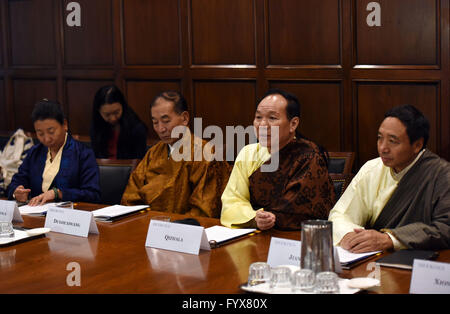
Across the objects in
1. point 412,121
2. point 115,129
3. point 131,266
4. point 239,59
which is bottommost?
point 131,266

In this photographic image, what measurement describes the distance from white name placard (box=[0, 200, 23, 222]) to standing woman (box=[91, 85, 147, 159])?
5.35 ft

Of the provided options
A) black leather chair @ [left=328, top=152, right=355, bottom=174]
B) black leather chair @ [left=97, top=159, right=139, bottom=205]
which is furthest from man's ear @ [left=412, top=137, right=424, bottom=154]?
black leather chair @ [left=97, top=159, right=139, bottom=205]

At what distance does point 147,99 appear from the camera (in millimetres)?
5262

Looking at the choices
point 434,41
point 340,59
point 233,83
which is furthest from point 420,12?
point 233,83

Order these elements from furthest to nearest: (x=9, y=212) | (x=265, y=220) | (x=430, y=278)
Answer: (x=9, y=212) < (x=265, y=220) < (x=430, y=278)

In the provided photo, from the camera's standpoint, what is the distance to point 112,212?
10.4 feet

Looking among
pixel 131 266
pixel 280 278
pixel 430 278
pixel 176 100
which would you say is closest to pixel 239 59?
pixel 176 100

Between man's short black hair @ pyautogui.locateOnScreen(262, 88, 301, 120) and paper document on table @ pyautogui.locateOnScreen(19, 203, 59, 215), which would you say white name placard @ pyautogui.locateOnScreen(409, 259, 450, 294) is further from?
paper document on table @ pyautogui.locateOnScreen(19, 203, 59, 215)

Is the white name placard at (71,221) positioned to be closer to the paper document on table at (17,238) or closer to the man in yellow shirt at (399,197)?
the paper document on table at (17,238)

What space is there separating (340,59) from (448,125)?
2.55 feet

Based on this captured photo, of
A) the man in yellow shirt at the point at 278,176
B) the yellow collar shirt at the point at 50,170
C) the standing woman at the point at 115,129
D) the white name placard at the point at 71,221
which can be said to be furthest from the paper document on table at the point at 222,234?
the standing woman at the point at 115,129

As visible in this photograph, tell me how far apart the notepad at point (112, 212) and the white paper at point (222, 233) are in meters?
0.49

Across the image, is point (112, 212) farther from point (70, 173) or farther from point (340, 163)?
point (340, 163)

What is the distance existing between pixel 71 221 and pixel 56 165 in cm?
94
